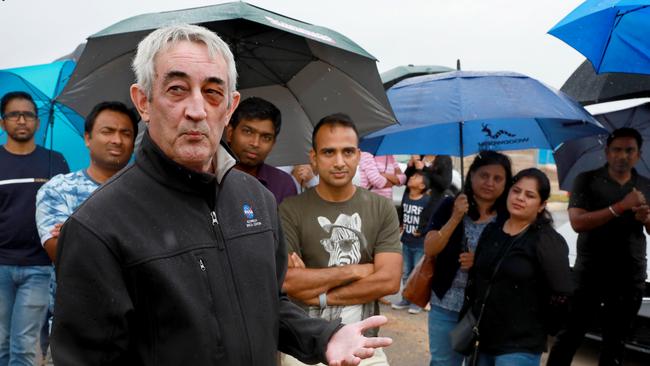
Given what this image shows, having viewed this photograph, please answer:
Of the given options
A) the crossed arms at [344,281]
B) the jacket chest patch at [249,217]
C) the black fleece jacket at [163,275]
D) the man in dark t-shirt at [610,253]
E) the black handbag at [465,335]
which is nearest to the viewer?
the black fleece jacket at [163,275]

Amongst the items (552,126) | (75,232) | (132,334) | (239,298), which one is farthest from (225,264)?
(552,126)

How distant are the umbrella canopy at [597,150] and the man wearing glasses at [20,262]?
424cm

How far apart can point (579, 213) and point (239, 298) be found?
377 centimetres

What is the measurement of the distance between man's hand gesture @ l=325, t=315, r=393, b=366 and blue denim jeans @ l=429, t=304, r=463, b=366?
2247 mm

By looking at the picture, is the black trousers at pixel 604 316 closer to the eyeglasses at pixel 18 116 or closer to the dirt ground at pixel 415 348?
the dirt ground at pixel 415 348

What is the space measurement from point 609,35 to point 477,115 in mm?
918

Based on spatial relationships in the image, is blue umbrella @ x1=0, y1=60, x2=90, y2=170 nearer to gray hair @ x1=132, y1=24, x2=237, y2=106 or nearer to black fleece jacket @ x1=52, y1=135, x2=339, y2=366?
gray hair @ x1=132, y1=24, x2=237, y2=106

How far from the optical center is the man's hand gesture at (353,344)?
1.81m

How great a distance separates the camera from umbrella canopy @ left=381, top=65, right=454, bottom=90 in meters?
9.82

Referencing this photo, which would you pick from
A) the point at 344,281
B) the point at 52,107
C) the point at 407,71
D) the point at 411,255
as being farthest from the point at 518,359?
the point at 407,71

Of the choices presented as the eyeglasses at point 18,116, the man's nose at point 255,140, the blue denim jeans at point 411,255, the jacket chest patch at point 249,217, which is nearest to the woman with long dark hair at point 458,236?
the man's nose at point 255,140

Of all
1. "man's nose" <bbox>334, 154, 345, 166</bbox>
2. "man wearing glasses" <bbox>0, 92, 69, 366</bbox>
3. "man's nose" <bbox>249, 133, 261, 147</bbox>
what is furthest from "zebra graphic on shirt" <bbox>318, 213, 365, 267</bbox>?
"man wearing glasses" <bbox>0, 92, 69, 366</bbox>

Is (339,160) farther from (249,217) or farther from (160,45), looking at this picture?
(160,45)

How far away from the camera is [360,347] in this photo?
1818 mm
